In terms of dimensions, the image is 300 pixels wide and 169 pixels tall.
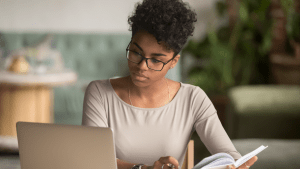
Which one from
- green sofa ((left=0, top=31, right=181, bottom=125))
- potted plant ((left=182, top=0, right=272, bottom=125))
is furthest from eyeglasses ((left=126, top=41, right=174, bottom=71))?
green sofa ((left=0, top=31, right=181, bottom=125))

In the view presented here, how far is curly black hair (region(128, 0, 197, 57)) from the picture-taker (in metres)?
1.04

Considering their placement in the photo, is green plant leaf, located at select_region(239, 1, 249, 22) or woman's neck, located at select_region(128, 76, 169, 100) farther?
green plant leaf, located at select_region(239, 1, 249, 22)

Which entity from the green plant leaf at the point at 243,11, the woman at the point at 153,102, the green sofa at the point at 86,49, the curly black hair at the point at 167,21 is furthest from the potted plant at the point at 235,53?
the curly black hair at the point at 167,21

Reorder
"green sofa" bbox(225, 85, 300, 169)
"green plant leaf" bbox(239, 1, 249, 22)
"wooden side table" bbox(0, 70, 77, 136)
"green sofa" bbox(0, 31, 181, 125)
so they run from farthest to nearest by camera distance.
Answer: "green sofa" bbox(0, 31, 181, 125)
"green plant leaf" bbox(239, 1, 249, 22)
"wooden side table" bbox(0, 70, 77, 136)
"green sofa" bbox(225, 85, 300, 169)

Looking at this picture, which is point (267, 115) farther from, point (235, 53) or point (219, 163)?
point (235, 53)

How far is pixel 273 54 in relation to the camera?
349 cm

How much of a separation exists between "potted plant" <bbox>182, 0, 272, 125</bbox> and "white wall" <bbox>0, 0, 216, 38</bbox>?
119cm

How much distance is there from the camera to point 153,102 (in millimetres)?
1238

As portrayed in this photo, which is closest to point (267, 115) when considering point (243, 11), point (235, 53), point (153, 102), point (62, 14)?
point (153, 102)

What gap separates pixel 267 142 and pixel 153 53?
1.03 metres

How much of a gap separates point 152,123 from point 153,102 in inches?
3.2

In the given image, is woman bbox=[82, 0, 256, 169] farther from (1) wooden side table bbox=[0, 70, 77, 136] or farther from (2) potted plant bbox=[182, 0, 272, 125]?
(2) potted plant bbox=[182, 0, 272, 125]

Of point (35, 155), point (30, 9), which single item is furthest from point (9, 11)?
point (35, 155)

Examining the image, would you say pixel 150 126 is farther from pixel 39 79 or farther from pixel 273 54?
pixel 273 54
